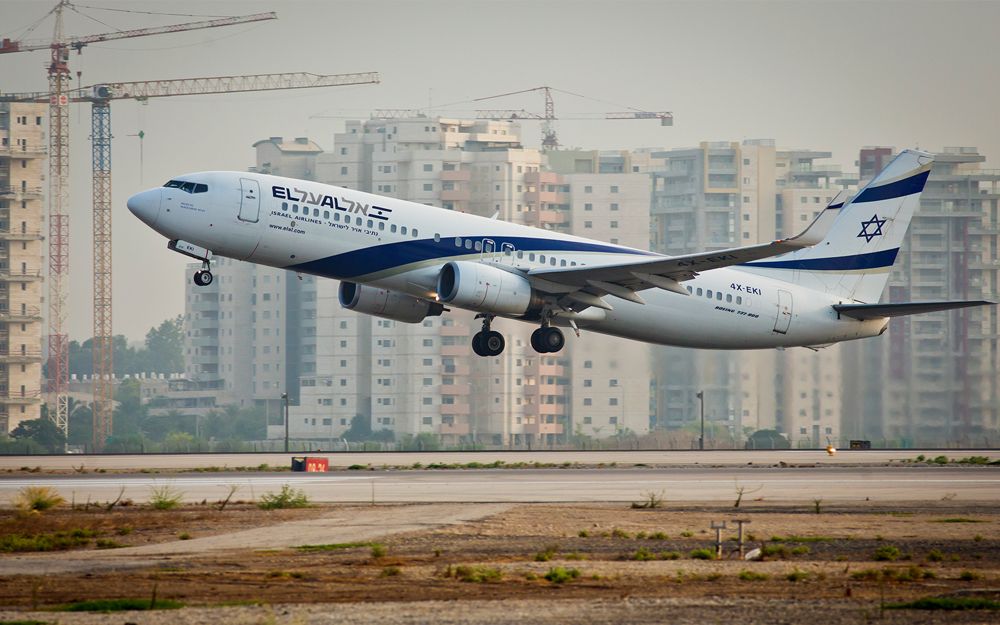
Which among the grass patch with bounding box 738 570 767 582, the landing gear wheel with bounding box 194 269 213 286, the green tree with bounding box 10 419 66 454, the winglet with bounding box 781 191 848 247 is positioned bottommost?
the green tree with bounding box 10 419 66 454

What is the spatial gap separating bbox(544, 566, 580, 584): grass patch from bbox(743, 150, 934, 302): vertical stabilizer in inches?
1214

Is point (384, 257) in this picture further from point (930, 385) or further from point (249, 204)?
point (930, 385)

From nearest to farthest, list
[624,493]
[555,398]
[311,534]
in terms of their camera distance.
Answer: [311,534] < [624,493] < [555,398]

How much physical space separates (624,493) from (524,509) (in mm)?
6107

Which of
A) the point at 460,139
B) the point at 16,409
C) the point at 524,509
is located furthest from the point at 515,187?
the point at 524,509

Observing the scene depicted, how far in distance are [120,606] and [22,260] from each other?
5028 inches

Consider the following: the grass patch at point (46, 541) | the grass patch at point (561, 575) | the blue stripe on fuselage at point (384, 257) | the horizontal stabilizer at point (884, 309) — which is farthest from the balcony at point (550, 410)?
the grass patch at point (561, 575)

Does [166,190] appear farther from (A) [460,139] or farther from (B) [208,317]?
(B) [208,317]

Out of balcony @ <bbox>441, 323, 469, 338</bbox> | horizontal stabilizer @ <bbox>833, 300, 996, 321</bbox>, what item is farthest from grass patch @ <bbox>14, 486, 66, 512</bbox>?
balcony @ <bbox>441, 323, 469, 338</bbox>

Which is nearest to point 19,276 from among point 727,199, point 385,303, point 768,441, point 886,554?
point 727,199

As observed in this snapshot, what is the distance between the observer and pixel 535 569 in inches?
974

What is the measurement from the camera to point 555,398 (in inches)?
5138

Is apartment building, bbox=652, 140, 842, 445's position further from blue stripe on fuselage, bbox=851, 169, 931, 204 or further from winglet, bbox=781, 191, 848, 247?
winglet, bbox=781, 191, 848, 247

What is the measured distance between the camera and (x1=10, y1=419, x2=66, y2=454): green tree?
358 ft
